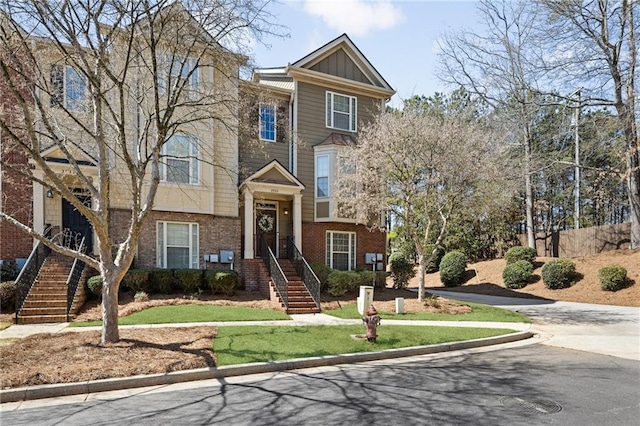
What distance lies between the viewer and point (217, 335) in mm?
8992

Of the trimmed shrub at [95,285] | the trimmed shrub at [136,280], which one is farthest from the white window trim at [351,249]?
the trimmed shrub at [95,285]

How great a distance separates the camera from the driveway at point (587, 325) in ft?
29.5

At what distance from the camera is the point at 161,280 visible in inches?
556

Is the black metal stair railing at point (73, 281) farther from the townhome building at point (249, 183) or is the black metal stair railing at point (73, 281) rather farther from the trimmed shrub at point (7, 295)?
the trimmed shrub at point (7, 295)

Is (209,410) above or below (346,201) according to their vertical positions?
below

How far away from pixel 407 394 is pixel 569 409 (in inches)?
80.3

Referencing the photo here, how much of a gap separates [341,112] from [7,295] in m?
14.5

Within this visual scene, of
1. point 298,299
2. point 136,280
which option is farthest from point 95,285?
point 298,299

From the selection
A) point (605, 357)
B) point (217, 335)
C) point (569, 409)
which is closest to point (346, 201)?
point (217, 335)

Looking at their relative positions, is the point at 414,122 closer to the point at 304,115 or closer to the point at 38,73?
the point at 304,115

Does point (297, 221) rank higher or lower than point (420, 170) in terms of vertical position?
lower

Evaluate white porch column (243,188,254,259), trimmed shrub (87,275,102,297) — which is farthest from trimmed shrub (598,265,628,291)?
trimmed shrub (87,275,102,297)

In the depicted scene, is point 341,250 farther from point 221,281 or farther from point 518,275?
point 518,275

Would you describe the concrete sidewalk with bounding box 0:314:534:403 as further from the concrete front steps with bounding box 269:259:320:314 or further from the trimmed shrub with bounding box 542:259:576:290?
the trimmed shrub with bounding box 542:259:576:290
